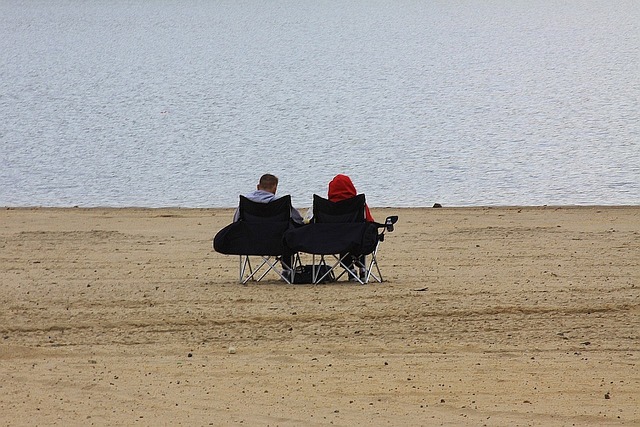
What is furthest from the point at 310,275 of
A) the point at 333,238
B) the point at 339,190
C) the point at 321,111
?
the point at 321,111

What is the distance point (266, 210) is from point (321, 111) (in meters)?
27.6

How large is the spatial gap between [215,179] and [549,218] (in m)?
9.28

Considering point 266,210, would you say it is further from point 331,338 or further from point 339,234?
point 331,338

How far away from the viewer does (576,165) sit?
79.2ft

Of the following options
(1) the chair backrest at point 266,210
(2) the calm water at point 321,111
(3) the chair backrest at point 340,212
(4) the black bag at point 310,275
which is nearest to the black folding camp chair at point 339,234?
(3) the chair backrest at point 340,212

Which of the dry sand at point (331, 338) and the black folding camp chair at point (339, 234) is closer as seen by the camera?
the dry sand at point (331, 338)

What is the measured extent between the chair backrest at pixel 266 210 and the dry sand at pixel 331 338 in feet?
1.83

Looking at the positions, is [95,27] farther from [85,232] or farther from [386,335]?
[386,335]

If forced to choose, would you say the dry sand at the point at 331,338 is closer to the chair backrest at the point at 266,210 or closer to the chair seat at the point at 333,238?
the chair seat at the point at 333,238

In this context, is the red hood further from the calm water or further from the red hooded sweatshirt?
the calm water

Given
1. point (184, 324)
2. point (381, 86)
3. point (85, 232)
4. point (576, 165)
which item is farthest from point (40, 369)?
point (381, 86)

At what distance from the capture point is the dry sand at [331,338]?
617cm

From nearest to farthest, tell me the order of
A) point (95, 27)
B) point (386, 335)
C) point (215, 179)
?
point (386, 335)
point (215, 179)
point (95, 27)

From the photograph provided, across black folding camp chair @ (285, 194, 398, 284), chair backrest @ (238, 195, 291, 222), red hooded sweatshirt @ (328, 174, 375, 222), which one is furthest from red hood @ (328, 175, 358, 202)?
chair backrest @ (238, 195, 291, 222)
